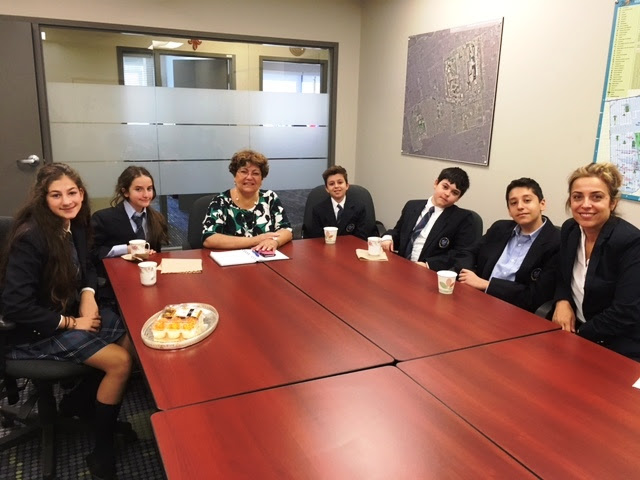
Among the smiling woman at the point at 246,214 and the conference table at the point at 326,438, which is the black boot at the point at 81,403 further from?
the conference table at the point at 326,438

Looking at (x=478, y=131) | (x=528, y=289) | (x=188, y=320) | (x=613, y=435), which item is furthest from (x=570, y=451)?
(x=478, y=131)

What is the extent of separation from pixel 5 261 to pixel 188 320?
0.85 metres

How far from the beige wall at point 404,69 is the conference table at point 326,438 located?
210 cm

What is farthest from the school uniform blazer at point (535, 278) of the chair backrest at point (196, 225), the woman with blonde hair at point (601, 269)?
the chair backrest at point (196, 225)

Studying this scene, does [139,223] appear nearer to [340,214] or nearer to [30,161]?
[340,214]

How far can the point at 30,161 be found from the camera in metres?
3.94

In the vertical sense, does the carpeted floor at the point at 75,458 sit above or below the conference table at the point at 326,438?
below

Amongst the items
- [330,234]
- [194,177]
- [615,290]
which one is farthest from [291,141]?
[615,290]

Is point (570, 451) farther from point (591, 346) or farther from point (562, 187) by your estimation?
point (562, 187)

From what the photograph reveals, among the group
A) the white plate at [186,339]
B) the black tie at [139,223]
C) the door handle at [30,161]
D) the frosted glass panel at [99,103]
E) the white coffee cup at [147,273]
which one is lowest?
the white plate at [186,339]

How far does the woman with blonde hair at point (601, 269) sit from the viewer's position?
6.20ft

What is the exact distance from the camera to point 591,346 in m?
1.62

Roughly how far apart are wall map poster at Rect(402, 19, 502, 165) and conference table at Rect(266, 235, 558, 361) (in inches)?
57.8

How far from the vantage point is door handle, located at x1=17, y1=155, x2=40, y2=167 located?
392 cm
